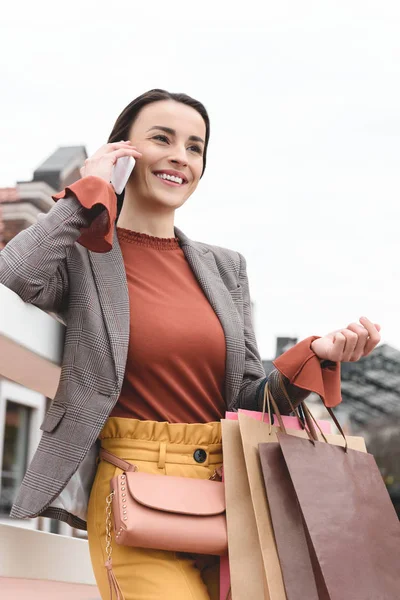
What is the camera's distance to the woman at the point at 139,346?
2.05 meters

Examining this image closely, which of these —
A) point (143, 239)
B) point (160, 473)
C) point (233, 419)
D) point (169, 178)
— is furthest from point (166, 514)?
point (169, 178)

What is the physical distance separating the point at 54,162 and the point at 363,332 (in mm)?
18285

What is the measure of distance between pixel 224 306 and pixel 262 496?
0.62 meters

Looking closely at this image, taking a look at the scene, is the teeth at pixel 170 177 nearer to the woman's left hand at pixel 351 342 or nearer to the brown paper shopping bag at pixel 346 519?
the woman's left hand at pixel 351 342

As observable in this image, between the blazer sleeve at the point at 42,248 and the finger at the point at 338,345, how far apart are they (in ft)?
2.11

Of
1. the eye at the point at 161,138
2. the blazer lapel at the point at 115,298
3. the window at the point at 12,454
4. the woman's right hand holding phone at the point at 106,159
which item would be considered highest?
the eye at the point at 161,138

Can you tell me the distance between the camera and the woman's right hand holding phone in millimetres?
2199

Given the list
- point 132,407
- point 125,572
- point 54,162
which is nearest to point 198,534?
point 125,572

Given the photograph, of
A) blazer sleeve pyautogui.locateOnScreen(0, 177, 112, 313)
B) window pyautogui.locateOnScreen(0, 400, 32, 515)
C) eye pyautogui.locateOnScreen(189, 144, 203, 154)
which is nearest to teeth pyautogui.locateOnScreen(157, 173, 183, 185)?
eye pyautogui.locateOnScreen(189, 144, 203, 154)

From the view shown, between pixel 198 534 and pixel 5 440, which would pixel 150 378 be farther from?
pixel 5 440

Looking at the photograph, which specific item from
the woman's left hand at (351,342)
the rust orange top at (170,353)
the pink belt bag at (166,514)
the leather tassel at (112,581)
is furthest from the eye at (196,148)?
the leather tassel at (112,581)

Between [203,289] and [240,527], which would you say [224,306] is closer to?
[203,289]

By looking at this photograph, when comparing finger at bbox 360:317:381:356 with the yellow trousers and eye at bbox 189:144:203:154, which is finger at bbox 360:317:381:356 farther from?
eye at bbox 189:144:203:154

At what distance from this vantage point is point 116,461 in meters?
2.10
